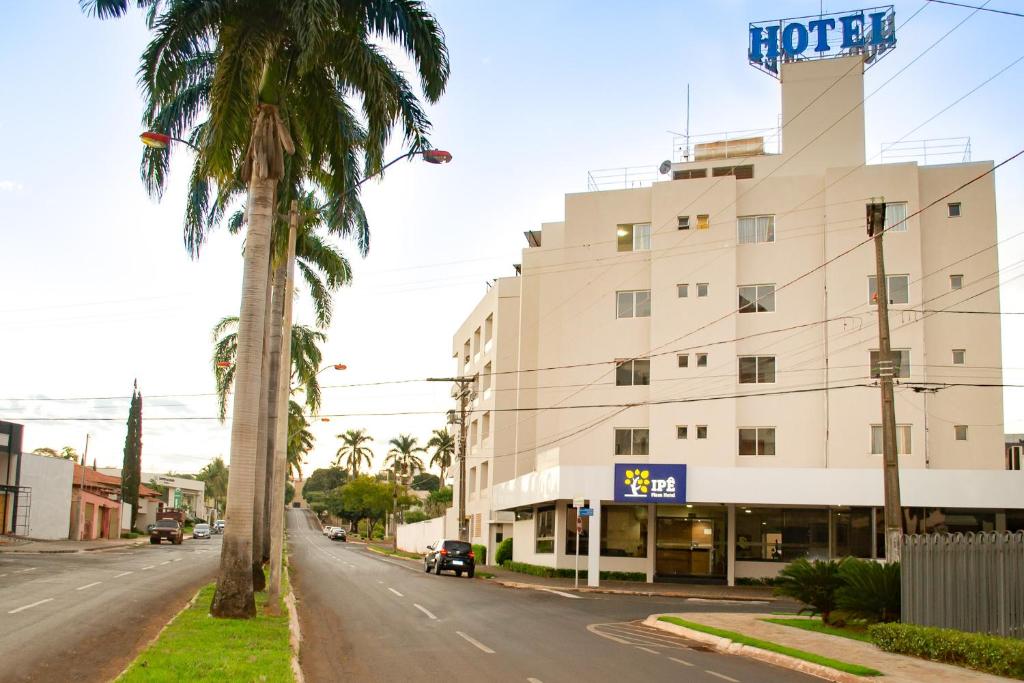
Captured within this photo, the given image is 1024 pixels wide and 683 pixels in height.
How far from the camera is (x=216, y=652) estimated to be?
43.6 feet

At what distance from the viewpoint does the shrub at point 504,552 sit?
53.1 m

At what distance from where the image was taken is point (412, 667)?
1434cm

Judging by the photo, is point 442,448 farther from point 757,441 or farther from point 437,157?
point 437,157

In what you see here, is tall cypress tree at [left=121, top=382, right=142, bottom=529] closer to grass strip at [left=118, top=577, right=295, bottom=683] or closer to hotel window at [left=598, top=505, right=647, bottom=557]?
hotel window at [left=598, top=505, right=647, bottom=557]

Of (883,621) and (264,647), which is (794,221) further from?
(264,647)

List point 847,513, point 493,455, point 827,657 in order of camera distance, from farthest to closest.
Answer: point 493,455
point 847,513
point 827,657

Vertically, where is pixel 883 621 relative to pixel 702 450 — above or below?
below

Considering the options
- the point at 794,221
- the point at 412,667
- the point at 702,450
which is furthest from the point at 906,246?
the point at 412,667

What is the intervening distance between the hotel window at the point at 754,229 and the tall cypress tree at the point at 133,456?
5514 centimetres

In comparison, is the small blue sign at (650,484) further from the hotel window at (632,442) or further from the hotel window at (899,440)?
the hotel window at (899,440)

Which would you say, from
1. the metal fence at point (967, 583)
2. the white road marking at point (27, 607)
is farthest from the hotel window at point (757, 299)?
the white road marking at point (27, 607)

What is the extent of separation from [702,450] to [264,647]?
3132cm

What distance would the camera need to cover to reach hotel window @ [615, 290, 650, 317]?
46.4 m

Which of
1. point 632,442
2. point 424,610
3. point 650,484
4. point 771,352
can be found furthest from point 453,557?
point 424,610
